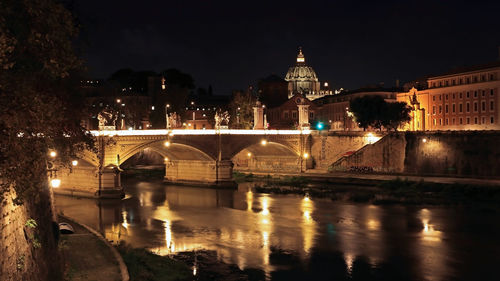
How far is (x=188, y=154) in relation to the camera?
55.0 metres

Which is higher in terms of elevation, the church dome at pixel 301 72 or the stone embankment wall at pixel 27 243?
the church dome at pixel 301 72

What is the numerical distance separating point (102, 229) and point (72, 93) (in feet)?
64.9

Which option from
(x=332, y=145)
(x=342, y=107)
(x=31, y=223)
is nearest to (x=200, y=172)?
(x=332, y=145)

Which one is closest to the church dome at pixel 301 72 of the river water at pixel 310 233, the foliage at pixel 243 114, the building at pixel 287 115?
the building at pixel 287 115

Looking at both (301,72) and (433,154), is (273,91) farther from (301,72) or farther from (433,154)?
(301,72)

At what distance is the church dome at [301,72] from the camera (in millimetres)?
173125

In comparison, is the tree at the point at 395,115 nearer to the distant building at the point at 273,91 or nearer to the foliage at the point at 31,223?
the distant building at the point at 273,91

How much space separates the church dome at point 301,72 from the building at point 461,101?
88.4m

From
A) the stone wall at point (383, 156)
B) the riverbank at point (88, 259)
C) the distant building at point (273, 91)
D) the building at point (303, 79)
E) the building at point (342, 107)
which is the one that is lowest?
the riverbank at point (88, 259)

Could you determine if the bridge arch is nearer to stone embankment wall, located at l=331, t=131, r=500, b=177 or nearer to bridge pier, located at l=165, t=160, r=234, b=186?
bridge pier, located at l=165, t=160, r=234, b=186

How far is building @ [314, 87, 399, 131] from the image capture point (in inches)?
3637

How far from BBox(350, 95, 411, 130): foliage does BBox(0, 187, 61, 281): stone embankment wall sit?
2313 inches

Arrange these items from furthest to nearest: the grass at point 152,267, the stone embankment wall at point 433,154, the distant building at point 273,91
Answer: the distant building at point 273,91
the stone embankment wall at point 433,154
the grass at point 152,267

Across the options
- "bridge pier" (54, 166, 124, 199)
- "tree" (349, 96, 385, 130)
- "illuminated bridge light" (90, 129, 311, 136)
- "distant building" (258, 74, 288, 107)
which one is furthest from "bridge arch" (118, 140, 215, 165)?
"distant building" (258, 74, 288, 107)
